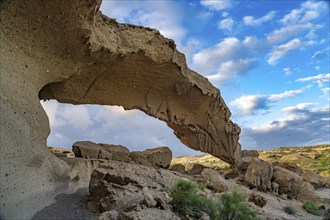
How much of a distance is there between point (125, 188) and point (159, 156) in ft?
19.6

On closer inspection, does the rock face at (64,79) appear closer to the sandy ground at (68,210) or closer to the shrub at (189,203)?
the sandy ground at (68,210)

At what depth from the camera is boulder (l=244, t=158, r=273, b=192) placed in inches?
600

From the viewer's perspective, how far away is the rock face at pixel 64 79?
678 centimetres

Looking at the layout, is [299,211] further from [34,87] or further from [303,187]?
[34,87]

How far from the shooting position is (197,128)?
1593 cm

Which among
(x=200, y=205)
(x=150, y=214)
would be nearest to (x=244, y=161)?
(x=200, y=205)

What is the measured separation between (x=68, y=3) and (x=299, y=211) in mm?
11391

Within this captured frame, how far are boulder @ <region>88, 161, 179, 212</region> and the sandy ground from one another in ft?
0.74

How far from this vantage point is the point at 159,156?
44.2 ft

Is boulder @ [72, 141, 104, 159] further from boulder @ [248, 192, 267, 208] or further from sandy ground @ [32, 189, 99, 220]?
boulder @ [248, 192, 267, 208]

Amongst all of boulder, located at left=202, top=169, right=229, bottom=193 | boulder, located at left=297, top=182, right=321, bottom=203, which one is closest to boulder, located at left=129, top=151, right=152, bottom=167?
boulder, located at left=202, top=169, right=229, bottom=193

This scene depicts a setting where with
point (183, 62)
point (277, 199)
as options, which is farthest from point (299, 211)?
point (183, 62)

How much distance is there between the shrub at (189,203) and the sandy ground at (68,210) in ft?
6.53

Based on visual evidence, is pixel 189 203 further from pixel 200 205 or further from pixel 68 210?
pixel 68 210
